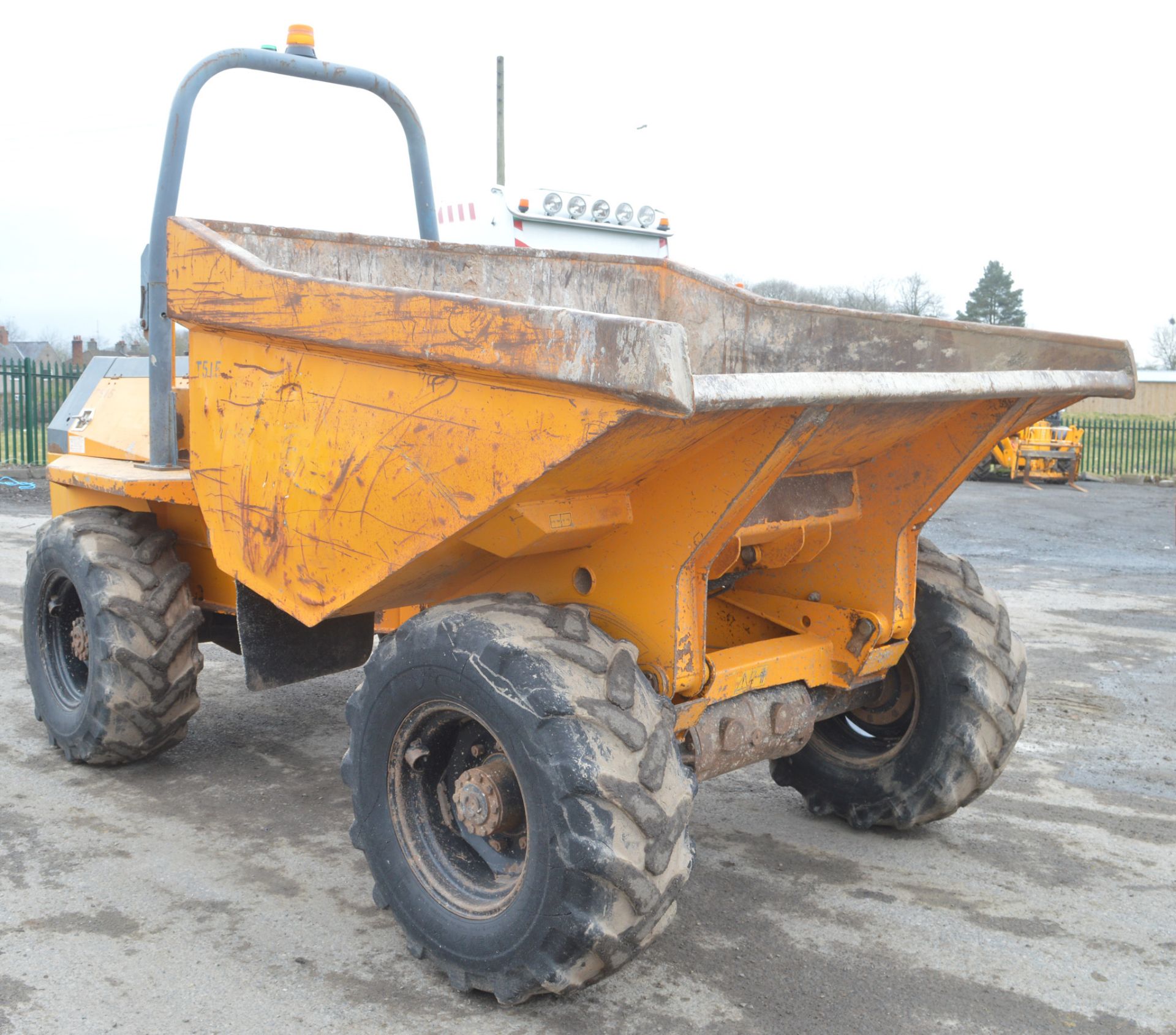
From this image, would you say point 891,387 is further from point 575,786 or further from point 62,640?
point 62,640

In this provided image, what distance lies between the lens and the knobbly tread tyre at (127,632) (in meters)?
4.13

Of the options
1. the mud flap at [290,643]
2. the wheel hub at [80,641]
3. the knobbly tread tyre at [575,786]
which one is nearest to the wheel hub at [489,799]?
the knobbly tread tyre at [575,786]

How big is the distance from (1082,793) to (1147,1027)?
1786mm

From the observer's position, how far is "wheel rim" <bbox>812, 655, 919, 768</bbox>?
12.8ft

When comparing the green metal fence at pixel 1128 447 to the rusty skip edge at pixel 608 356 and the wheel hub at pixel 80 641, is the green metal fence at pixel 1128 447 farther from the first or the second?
the rusty skip edge at pixel 608 356

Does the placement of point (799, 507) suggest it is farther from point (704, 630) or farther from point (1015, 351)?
point (1015, 351)

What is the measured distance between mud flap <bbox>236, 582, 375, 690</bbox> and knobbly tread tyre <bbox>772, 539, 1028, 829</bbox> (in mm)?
1881

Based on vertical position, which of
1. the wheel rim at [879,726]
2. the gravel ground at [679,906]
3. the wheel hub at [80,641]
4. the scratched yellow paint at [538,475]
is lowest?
the gravel ground at [679,906]

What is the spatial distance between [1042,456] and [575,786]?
18.0 meters

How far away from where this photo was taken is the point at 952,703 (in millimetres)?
3723

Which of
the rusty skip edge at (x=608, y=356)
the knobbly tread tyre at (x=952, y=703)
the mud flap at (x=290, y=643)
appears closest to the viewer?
the rusty skip edge at (x=608, y=356)

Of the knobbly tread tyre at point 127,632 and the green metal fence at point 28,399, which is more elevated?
the green metal fence at point 28,399

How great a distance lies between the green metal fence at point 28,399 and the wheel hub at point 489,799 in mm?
14944

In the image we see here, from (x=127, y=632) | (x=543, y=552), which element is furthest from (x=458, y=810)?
(x=127, y=632)
